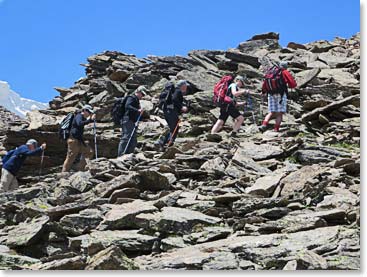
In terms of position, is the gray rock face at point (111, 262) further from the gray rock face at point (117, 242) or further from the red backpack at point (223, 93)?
the red backpack at point (223, 93)

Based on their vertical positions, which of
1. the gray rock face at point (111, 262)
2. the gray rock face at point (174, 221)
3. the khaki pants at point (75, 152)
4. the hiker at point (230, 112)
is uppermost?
the hiker at point (230, 112)

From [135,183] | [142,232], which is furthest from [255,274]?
[135,183]

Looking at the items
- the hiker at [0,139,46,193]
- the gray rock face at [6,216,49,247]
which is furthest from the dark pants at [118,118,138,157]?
the gray rock face at [6,216,49,247]

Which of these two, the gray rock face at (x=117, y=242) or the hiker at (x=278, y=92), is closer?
the gray rock face at (x=117, y=242)

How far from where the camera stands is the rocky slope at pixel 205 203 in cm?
731

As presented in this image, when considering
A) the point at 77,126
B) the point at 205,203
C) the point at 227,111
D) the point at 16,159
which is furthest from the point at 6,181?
the point at 205,203

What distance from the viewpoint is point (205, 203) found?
9.63m

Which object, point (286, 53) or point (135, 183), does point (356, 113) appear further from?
point (286, 53)

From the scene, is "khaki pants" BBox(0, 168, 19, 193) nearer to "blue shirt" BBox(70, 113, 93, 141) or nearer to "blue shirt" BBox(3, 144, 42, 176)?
"blue shirt" BBox(3, 144, 42, 176)

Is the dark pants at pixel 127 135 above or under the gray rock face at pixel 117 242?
above

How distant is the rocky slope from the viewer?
7309 mm

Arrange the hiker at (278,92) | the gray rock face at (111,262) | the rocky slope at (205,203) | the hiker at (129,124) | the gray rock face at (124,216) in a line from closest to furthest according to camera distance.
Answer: the gray rock face at (111,262) → the rocky slope at (205,203) → the gray rock face at (124,216) → the hiker at (129,124) → the hiker at (278,92)

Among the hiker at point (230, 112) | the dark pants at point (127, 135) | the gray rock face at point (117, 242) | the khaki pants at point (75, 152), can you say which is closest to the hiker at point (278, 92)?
the hiker at point (230, 112)

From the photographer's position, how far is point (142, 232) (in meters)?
8.75
